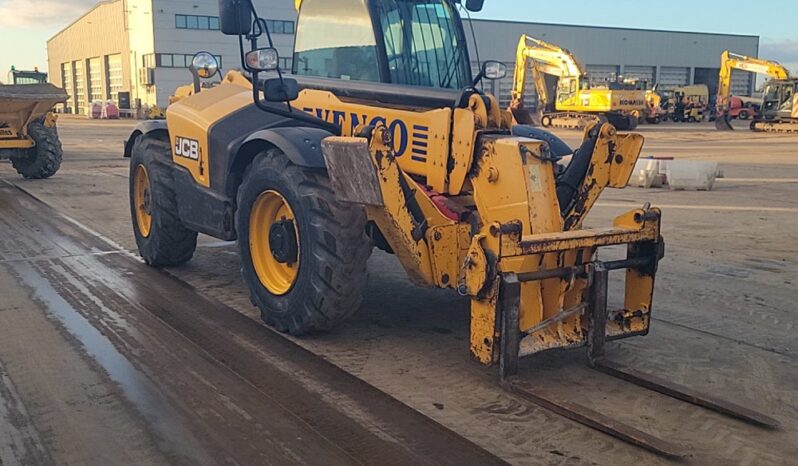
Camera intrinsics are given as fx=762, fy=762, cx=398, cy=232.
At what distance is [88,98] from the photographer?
66.8 meters

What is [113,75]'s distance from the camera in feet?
197

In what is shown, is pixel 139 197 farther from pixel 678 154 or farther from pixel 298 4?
pixel 678 154

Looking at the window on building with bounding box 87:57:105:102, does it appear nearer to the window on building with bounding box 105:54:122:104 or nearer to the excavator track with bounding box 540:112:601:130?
the window on building with bounding box 105:54:122:104

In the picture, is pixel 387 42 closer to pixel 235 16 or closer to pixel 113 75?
pixel 235 16

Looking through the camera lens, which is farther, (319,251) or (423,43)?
(423,43)

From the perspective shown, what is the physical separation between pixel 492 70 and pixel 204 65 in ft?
9.11

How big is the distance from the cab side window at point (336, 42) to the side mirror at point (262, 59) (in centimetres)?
62

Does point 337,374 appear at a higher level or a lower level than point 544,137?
lower

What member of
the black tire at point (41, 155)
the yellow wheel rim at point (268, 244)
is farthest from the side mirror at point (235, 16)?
the black tire at point (41, 155)

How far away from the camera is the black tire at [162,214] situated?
23.0 ft

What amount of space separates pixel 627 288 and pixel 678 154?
62.1 ft

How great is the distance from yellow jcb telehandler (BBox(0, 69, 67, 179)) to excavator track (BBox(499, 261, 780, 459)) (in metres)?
13.1

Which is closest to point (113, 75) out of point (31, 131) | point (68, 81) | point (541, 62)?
point (68, 81)

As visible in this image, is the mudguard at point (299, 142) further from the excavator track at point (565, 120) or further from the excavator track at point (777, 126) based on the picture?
the excavator track at point (777, 126)
